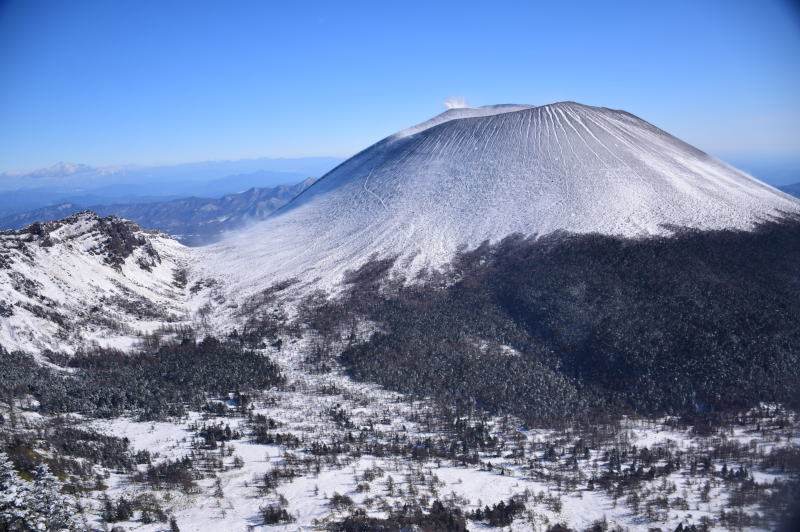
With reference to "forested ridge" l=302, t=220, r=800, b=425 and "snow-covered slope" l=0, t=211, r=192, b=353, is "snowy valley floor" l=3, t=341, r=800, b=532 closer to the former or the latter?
"forested ridge" l=302, t=220, r=800, b=425

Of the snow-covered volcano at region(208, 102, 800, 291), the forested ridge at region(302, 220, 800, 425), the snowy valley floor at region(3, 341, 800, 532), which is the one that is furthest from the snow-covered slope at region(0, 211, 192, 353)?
the forested ridge at region(302, 220, 800, 425)

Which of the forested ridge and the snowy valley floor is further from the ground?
the forested ridge

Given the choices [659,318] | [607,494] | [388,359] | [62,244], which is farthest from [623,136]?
[62,244]

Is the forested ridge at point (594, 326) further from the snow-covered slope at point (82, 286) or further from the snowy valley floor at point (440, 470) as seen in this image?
the snow-covered slope at point (82, 286)

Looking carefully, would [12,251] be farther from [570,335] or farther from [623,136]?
[623,136]

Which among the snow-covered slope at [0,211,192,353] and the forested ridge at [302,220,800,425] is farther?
the snow-covered slope at [0,211,192,353]

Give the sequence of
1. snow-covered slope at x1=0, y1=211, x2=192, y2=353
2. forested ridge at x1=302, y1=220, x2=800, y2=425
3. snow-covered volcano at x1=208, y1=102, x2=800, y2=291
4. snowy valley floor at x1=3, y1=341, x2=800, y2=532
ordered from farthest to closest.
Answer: snow-covered volcano at x1=208, y1=102, x2=800, y2=291
snow-covered slope at x1=0, y1=211, x2=192, y2=353
forested ridge at x1=302, y1=220, x2=800, y2=425
snowy valley floor at x1=3, y1=341, x2=800, y2=532

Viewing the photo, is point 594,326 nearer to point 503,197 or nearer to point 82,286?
point 503,197

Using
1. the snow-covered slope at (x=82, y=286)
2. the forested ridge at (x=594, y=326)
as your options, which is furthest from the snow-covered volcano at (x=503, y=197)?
the snow-covered slope at (x=82, y=286)
